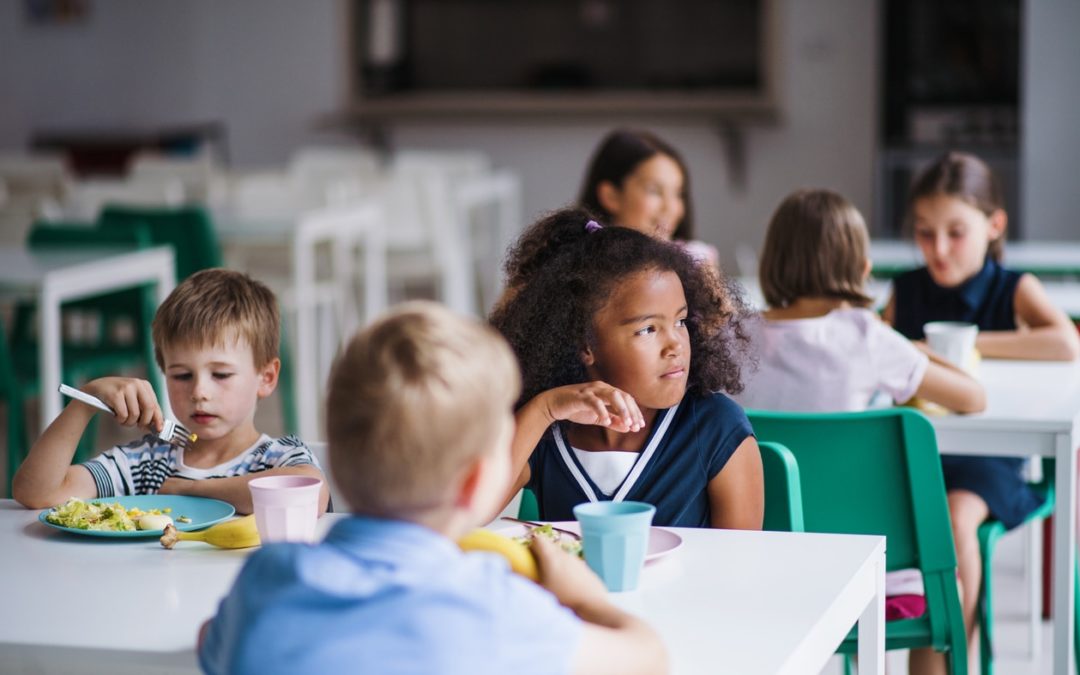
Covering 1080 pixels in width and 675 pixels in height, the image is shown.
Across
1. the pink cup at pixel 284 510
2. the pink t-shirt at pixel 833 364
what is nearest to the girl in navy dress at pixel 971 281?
the pink t-shirt at pixel 833 364

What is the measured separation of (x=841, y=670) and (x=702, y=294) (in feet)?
2.58

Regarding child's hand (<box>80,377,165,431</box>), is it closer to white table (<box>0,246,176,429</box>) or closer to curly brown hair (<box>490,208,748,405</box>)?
curly brown hair (<box>490,208,748,405</box>)

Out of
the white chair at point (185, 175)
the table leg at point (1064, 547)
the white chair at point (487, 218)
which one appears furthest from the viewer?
the white chair at point (487, 218)

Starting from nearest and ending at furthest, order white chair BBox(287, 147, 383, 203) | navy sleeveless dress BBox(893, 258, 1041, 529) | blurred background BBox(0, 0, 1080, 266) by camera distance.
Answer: navy sleeveless dress BBox(893, 258, 1041, 529)
white chair BBox(287, 147, 383, 203)
blurred background BBox(0, 0, 1080, 266)

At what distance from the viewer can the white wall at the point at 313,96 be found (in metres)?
8.45

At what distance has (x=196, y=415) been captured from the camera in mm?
1772

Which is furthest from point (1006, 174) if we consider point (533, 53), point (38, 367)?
point (38, 367)

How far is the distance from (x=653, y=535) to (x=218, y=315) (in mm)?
606

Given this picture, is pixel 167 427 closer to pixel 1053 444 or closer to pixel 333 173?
pixel 1053 444

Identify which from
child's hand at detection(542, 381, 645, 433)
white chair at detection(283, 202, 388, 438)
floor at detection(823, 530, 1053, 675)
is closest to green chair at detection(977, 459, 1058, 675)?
floor at detection(823, 530, 1053, 675)

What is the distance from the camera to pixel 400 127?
9242 mm

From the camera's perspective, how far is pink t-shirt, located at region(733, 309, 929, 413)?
2254mm

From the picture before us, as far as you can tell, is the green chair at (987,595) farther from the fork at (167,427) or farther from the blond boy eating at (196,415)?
the fork at (167,427)

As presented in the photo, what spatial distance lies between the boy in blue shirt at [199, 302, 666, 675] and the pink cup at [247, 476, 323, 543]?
41 centimetres
